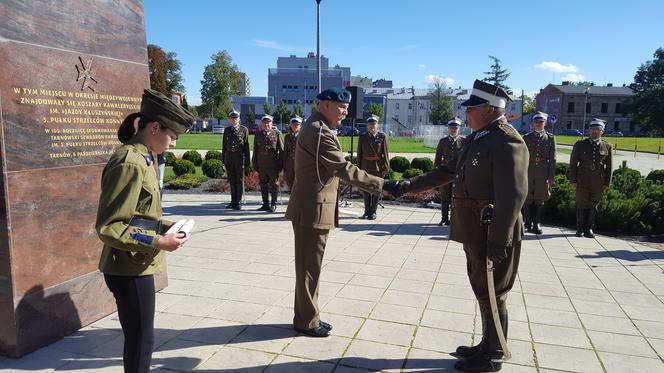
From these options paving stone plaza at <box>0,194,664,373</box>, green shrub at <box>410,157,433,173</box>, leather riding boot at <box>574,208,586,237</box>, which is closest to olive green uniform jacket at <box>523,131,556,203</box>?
leather riding boot at <box>574,208,586,237</box>

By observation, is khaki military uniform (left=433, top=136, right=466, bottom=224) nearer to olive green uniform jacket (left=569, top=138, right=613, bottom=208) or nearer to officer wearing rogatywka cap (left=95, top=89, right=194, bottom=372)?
olive green uniform jacket (left=569, top=138, right=613, bottom=208)

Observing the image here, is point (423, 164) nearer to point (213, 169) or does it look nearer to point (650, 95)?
point (213, 169)

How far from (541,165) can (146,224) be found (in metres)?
8.13

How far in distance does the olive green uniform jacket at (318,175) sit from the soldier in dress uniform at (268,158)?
6.90 metres

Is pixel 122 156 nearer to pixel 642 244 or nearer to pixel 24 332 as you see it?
pixel 24 332

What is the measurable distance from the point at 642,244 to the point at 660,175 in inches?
265

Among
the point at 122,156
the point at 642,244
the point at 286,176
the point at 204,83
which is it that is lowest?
the point at 642,244

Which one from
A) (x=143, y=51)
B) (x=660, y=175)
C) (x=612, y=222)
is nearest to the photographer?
(x=143, y=51)

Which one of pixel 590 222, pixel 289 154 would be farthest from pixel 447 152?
pixel 289 154

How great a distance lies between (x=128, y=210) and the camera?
234 cm

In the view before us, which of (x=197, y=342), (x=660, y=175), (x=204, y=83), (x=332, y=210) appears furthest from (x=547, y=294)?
(x=204, y=83)

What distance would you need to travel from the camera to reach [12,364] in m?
3.50

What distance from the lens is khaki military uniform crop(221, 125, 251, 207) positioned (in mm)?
11070

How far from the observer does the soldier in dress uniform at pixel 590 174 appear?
28.3ft
